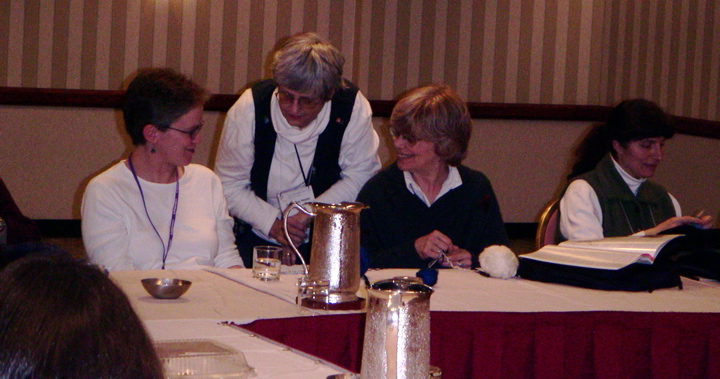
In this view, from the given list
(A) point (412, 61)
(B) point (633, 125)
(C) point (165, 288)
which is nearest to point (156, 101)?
(C) point (165, 288)

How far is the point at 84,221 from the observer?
7.82 ft

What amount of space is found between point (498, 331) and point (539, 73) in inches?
195

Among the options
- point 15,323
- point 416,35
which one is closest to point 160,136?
point 15,323

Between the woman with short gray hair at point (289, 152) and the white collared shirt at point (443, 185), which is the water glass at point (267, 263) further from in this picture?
the white collared shirt at point (443, 185)

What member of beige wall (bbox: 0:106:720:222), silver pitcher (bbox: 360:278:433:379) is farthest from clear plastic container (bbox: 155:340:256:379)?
beige wall (bbox: 0:106:720:222)

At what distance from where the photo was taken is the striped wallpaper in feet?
18.4

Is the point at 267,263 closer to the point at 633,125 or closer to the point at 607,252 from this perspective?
the point at 607,252

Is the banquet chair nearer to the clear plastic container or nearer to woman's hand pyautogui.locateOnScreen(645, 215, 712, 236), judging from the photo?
woman's hand pyautogui.locateOnScreen(645, 215, 712, 236)

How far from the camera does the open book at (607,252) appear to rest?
229 cm

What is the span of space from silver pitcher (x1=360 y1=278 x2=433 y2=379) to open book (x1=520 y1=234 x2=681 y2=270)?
126 cm

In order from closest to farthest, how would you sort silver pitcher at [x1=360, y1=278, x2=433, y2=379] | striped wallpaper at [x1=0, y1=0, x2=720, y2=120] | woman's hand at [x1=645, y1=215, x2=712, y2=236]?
1. silver pitcher at [x1=360, y1=278, x2=433, y2=379]
2. woman's hand at [x1=645, y1=215, x2=712, y2=236]
3. striped wallpaper at [x1=0, y1=0, x2=720, y2=120]

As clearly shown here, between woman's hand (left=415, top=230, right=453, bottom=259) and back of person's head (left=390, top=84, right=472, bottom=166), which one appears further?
back of person's head (left=390, top=84, right=472, bottom=166)

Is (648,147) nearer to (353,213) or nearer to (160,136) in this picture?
(353,213)

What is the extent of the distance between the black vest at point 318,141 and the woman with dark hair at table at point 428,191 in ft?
0.72
